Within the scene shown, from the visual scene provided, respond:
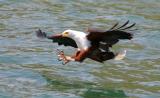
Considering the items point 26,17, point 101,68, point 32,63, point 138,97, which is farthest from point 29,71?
point 26,17

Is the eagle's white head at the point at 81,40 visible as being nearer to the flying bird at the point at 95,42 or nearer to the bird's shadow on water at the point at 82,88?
the flying bird at the point at 95,42

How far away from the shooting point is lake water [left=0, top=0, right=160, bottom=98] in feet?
31.1

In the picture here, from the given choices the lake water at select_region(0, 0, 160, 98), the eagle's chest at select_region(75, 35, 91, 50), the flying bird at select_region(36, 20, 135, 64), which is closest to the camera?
the flying bird at select_region(36, 20, 135, 64)

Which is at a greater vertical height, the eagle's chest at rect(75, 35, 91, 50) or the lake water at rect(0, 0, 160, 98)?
the eagle's chest at rect(75, 35, 91, 50)

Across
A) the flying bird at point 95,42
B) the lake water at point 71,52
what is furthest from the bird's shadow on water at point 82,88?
the flying bird at point 95,42

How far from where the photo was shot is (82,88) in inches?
376

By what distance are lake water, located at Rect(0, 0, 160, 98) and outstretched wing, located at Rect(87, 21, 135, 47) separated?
71cm

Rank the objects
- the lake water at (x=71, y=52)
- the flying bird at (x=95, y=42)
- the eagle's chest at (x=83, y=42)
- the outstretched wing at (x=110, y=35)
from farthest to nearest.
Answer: the lake water at (x=71, y=52) → the eagle's chest at (x=83, y=42) → the flying bird at (x=95, y=42) → the outstretched wing at (x=110, y=35)

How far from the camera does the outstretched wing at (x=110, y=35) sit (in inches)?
352

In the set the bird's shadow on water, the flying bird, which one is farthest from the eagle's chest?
the bird's shadow on water

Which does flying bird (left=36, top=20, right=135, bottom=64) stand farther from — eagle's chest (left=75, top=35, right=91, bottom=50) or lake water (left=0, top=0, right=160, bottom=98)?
lake water (left=0, top=0, right=160, bottom=98)

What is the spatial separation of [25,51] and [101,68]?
148cm

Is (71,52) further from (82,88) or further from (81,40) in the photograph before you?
(81,40)

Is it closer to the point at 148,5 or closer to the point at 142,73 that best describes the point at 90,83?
the point at 142,73
